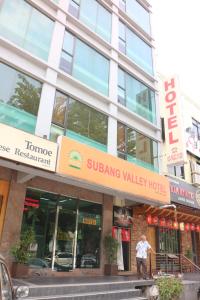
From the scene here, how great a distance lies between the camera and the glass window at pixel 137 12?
1819 cm

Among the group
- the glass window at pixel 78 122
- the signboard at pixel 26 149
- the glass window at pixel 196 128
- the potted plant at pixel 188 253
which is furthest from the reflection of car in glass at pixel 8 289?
the glass window at pixel 196 128

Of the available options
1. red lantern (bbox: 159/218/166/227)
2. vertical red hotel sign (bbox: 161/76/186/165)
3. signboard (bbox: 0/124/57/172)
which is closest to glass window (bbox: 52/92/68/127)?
signboard (bbox: 0/124/57/172)

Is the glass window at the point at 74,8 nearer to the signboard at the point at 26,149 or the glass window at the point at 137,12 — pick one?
the glass window at the point at 137,12

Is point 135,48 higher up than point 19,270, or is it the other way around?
point 135,48

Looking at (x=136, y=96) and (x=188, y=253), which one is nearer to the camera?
(x=136, y=96)

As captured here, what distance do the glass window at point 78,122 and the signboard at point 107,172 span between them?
166cm

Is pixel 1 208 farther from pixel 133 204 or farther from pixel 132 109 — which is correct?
pixel 132 109

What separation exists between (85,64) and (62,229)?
7.65m

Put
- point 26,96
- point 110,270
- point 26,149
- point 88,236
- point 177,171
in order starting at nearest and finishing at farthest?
point 26,149 → point 26,96 → point 110,270 → point 88,236 → point 177,171

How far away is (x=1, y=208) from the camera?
9.69m

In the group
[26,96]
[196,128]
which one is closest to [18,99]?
[26,96]

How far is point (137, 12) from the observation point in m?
19.0

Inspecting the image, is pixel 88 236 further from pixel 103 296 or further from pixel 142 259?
pixel 103 296

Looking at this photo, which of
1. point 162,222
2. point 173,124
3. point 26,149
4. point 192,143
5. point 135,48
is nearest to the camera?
point 26,149
